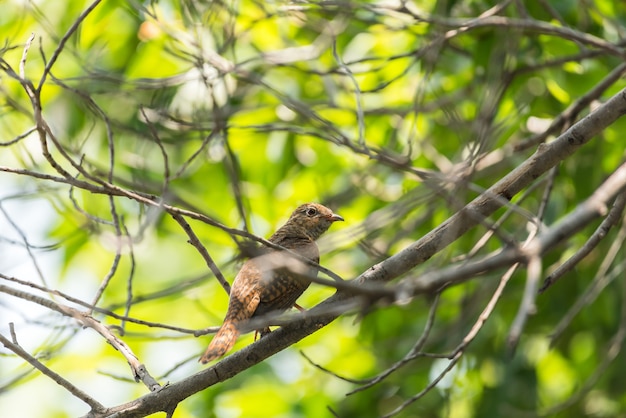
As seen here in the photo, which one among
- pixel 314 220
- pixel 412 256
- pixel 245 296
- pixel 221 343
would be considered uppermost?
pixel 314 220

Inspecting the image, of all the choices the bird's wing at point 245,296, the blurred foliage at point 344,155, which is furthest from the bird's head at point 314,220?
the bird's wing at point 245,296

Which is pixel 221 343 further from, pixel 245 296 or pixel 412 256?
pixel 412 256

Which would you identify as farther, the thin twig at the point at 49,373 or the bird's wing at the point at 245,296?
the bird's wing at the point at 245,296

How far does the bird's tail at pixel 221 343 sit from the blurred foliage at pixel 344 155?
94 centimetres

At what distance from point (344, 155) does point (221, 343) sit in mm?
2844

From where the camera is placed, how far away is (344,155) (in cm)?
647

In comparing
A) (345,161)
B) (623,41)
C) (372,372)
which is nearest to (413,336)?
(372,372)

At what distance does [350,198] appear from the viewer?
5.83 metres

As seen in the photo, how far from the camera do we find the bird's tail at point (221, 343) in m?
3.86

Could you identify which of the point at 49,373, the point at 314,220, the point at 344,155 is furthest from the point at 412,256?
the point at 344,155

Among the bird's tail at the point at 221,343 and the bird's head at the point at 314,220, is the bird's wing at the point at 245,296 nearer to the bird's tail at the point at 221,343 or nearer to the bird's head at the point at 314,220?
the bird's tail at the point at 221,343

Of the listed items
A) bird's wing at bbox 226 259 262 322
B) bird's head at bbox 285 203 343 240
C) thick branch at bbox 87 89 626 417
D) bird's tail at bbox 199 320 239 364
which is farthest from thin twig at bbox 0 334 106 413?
bird's head at bbox 285 203 343 240

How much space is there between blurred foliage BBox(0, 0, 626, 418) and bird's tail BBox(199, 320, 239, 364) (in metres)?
0.94

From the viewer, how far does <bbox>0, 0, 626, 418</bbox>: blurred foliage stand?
5.16m
